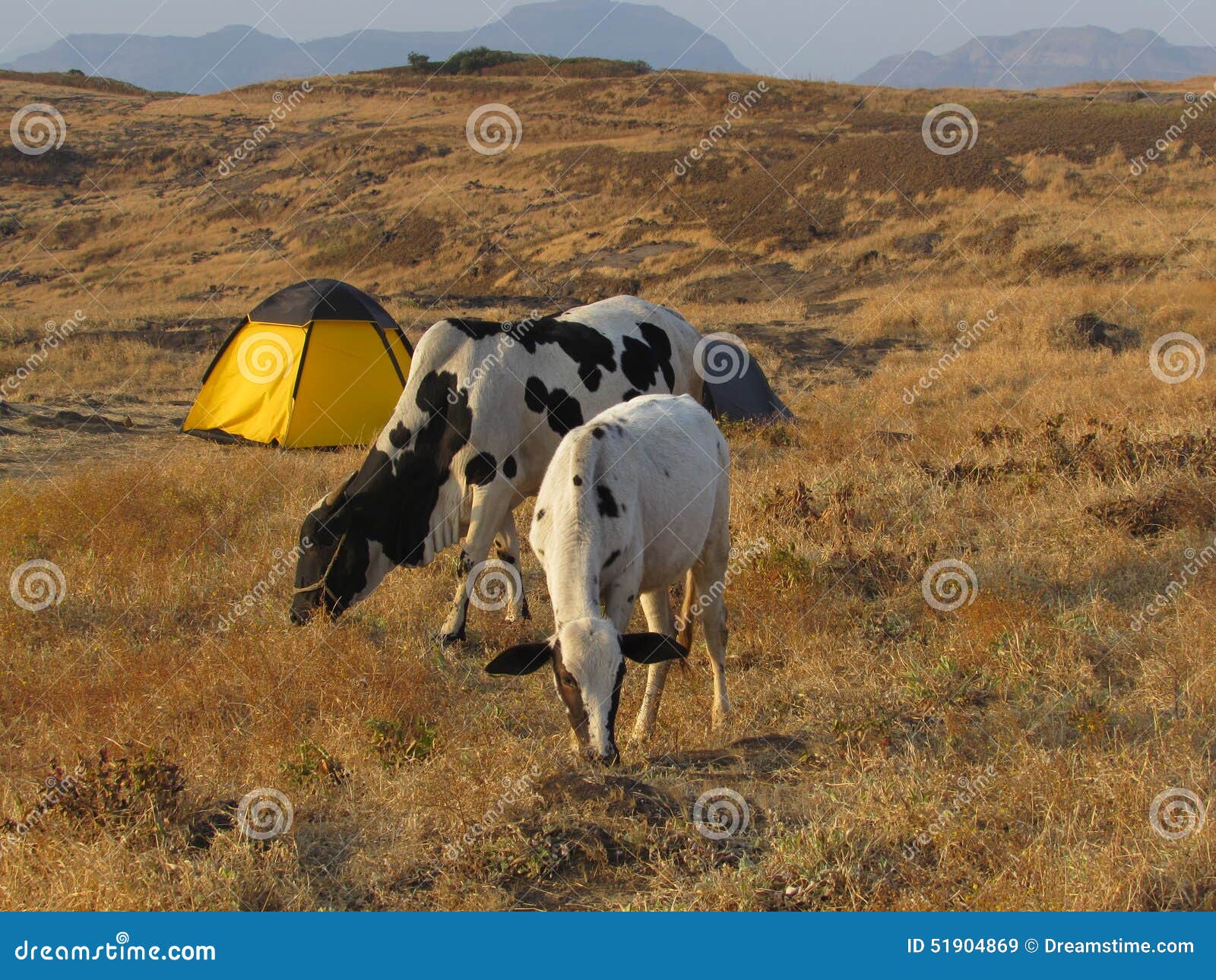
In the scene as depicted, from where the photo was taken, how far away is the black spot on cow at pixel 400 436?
7.59m

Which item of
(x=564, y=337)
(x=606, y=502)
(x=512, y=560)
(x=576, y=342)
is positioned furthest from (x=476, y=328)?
(x=606, y=502)

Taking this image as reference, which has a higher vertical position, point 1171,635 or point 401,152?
point 401,152

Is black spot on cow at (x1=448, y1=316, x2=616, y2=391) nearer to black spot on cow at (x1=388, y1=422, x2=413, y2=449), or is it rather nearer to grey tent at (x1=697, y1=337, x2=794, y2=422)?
black spot on cow at (x1=388, y1=422, x2=413, y2=449)

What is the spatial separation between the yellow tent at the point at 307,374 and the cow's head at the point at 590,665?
29.1 feet

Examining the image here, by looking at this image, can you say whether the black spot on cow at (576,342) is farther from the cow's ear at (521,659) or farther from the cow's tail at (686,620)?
the cow's ear at (521,659)

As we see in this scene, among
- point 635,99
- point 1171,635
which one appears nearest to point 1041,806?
point 1171,635

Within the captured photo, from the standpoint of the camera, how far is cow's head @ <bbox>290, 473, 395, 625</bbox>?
291 inches

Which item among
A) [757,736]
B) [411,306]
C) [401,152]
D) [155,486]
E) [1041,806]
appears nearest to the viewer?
[1041,806]

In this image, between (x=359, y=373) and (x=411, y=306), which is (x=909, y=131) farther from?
(x=359, y=373)

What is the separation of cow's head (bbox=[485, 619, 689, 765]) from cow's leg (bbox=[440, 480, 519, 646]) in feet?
8.50

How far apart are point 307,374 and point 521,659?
9.53m

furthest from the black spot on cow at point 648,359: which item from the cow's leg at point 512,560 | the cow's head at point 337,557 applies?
the cow's head at point 337,557

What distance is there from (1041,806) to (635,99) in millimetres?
44138

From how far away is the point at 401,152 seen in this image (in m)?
40.6
